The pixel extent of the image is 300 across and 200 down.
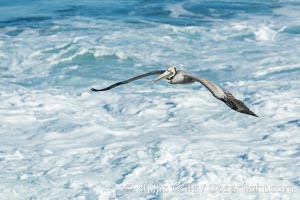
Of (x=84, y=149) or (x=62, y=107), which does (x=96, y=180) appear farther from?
(x=62, y=107)

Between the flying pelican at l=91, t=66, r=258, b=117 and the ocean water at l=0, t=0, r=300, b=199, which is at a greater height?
the flying pelican at l=91, t=66, r=258, b=117

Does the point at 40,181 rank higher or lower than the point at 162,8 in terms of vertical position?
lower

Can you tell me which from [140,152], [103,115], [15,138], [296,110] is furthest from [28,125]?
[296,110]

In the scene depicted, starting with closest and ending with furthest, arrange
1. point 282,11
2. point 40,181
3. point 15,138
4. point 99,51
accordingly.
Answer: point 40,181, point 15,138, point 99,51, point 282,11

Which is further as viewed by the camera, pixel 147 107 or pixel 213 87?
pixel 147 107

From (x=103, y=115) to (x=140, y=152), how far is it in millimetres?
1685

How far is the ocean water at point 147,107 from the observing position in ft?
A: 24.8

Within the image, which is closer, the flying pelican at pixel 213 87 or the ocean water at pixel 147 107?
the flying pelican at pixel 213 87

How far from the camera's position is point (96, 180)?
24.9 ft

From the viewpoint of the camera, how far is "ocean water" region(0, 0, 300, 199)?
7554mm

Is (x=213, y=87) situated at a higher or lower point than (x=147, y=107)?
higher

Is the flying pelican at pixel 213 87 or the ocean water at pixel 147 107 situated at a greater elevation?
the flying pelican at pixel 213 87

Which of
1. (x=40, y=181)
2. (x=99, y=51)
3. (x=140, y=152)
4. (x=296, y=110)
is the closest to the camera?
(x=40, y=181)

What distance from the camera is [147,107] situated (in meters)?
10.3
